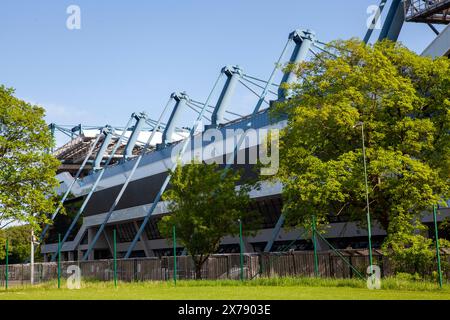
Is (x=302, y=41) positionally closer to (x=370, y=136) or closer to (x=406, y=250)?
(x=370, y=136)

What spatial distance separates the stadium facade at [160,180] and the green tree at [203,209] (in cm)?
475

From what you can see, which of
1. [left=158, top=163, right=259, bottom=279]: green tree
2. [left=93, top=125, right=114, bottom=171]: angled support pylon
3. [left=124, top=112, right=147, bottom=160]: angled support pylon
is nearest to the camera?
[left=158, top=163, right=259, bottom=279]: green tree

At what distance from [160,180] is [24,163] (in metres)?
36.5

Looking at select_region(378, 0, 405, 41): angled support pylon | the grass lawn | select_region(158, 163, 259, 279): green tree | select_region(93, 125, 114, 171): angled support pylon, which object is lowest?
the grass lawn

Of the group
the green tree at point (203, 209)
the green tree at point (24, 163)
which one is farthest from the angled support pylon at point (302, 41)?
the green tree at point (24, 163)

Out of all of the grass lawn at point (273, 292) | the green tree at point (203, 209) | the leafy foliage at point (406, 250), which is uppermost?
the green tree at point (203, 209)

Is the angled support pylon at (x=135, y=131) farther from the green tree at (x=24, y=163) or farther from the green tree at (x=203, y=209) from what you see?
the green tree at (x=24, y=163)

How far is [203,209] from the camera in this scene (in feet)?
139

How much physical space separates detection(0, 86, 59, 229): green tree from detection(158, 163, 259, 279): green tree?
9.62 meters

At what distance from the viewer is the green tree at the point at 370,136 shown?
2981 centimetres

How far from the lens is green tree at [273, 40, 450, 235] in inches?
1174

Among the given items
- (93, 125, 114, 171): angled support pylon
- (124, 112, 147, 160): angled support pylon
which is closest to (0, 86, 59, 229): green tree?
(124, 112, 147, 160): angled support pylon

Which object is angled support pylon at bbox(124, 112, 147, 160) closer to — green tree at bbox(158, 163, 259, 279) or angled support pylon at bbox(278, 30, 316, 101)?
angled support pylon at bbox(278, 30, 316, 101)
